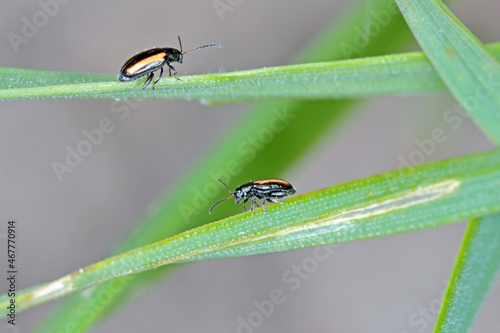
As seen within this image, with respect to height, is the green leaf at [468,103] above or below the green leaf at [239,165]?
below

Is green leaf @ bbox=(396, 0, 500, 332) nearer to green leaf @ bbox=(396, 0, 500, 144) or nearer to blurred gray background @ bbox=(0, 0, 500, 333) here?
green leaf @ bbox=(396, 0, 500, 144)

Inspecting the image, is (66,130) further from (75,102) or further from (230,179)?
(230,179)

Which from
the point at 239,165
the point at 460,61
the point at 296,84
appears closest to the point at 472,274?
the point at 460,61

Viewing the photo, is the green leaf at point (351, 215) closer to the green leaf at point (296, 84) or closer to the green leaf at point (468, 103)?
the green leaf at point (468, 103)

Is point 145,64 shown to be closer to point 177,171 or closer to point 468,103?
point 468,103

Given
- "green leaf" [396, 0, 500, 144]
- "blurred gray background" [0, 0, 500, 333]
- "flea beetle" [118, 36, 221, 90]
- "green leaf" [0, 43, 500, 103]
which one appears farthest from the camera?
"blurred gray background" [0, 0, 500, 333]

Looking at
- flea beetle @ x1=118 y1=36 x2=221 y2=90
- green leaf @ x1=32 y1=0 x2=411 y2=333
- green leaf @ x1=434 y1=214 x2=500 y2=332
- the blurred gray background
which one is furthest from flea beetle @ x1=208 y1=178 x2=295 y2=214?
the blurred gray background

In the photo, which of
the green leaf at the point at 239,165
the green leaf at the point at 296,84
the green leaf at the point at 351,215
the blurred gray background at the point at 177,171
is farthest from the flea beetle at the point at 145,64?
the blurred gray background at the point at 177,171
